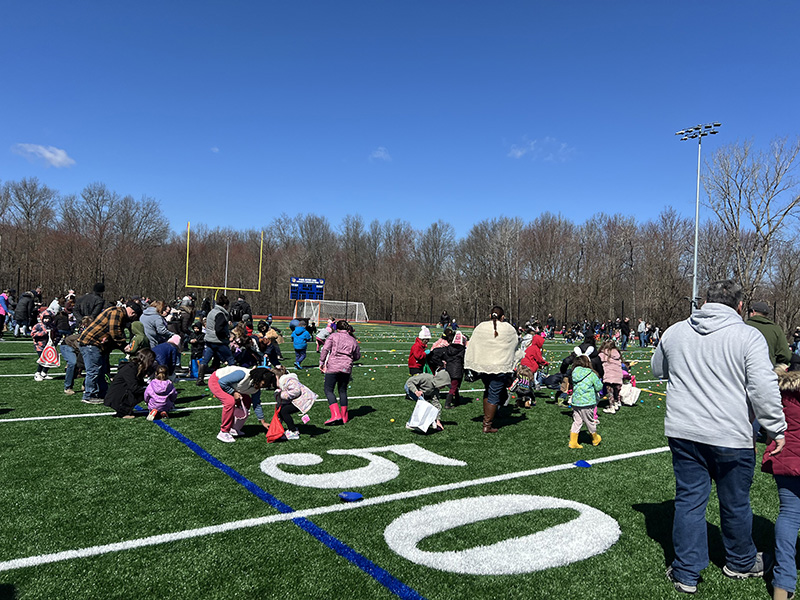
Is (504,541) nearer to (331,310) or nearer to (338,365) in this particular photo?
(338,365)

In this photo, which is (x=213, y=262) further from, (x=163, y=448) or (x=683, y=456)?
(x=683, y=456)

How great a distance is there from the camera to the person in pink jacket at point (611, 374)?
10.5 meters

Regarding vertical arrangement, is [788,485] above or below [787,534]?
above

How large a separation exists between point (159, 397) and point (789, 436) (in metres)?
8.01

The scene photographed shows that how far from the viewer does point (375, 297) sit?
68.0m

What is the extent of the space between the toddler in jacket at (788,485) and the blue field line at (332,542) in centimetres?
232

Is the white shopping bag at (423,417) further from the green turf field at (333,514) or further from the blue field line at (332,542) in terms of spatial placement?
the blue field line at (332,542)

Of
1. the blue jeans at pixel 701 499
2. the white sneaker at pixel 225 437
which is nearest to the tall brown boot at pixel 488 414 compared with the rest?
the white sneaker at pixel 225 437

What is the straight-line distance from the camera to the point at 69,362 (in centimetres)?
1020

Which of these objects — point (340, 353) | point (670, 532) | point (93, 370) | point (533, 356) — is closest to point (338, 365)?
point (340, 353)

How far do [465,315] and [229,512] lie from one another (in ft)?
189

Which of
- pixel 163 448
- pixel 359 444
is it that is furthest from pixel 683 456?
pixel 163 448

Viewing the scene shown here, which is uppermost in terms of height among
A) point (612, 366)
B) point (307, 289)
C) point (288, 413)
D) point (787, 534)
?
point (307, 289)

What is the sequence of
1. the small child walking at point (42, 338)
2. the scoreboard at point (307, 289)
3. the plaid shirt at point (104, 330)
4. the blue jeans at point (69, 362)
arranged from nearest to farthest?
the plaid shirt at point (104, 330) → the blue jeans at point (69, 362) → the small child walking at point (42, 338) → the scoreboard at point (307, 289)
